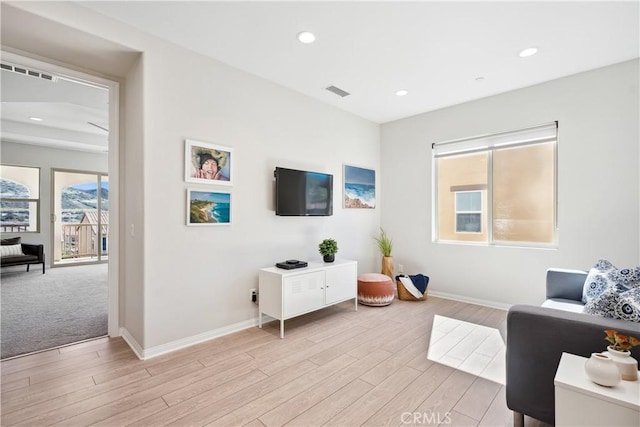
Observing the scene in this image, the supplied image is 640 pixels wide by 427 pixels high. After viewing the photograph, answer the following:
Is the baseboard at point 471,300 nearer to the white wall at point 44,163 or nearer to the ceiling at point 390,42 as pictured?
the ceiling at point 390,42

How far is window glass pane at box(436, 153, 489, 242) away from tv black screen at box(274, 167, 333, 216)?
1813 millimetres

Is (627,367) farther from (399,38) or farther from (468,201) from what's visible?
(468,201)

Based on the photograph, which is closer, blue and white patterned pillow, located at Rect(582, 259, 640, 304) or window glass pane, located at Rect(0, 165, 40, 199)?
blue and white patterned pillow, located at Rect(582, 259, 640, 304)

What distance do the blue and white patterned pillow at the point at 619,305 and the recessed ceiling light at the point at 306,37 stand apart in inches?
110

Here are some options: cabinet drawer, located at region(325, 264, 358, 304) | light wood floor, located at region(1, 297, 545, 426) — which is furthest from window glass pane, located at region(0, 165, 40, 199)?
cabinet drawer, located at region(325, 264, 358, 304)

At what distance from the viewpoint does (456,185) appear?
452cm

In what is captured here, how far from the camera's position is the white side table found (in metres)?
1.16

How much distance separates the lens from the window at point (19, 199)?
627 cm

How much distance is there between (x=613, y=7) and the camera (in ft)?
7.52

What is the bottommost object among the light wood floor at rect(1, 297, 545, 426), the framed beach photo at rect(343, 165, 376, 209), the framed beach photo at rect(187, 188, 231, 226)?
the light wood floor at rect(1, 297, 545, 426)

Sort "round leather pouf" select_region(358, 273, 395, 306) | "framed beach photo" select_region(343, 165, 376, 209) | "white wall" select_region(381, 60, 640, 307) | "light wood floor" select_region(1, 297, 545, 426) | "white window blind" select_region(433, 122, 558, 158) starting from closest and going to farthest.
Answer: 1. "light wood floor" select_region(1, 297, 545, 426)
2. "white wall" select_region(381, 60, 640, 307)
3. "white window blind" select_region(433, 122, 558, 158)
4. "round leather pouf" select_region(358, 273, 395, 306)
5. "framed beach photo" select_region(343, 165, 376, 209)

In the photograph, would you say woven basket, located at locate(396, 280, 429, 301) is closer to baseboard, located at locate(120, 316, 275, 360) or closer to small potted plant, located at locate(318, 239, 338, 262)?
small potted plant, located at locate(318, 239, 338, 262)

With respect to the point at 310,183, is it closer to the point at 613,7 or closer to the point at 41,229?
the point at 613,7

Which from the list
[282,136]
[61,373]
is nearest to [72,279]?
[61,373]
